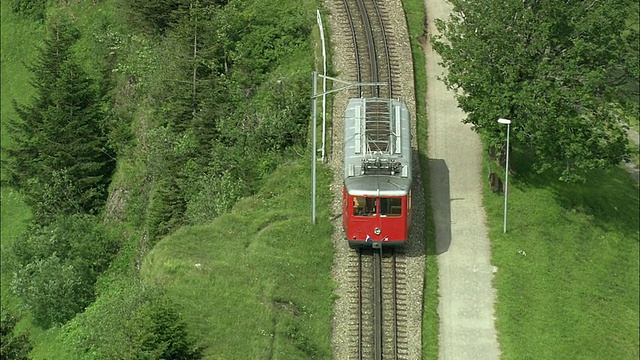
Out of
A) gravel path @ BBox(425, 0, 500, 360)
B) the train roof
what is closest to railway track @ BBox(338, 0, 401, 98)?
gravel path @ BBox(425, 0, 500, 360)

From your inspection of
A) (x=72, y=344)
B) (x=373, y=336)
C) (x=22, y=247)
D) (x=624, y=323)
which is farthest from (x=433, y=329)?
(x=22, y=247)

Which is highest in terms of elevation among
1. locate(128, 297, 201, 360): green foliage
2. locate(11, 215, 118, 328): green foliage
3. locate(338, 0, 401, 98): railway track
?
locate(338, 0, 401, 98): railway track

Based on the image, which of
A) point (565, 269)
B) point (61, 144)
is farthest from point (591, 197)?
point (61, 144)

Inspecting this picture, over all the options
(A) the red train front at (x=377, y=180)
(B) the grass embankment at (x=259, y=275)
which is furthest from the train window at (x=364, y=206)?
(B) the grass embankment at (x=259, y=275)

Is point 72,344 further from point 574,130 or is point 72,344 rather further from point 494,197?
point 574,130

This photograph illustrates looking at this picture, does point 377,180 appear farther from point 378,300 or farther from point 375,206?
point 378,300

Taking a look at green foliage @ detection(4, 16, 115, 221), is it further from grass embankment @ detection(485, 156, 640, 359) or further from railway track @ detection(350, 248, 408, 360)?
grass embankment @ detection(485, 156, 640, 359)

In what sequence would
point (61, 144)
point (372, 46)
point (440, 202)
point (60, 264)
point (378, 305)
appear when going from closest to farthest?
point (378, 305) < point (440, 202) < point (60, 264) < point (372, 46) < point (61, 144)
